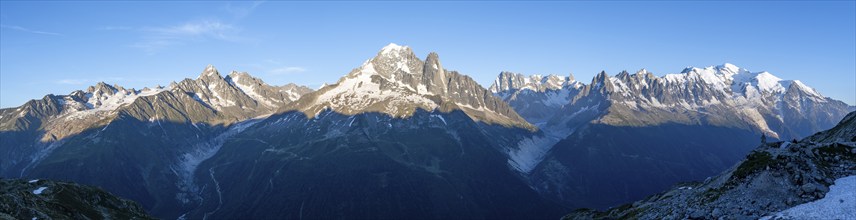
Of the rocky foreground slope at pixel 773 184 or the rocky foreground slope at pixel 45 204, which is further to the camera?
the rocky foreground slope at pixel 45 204

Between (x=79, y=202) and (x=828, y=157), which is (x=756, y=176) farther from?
(x=79, y=202)

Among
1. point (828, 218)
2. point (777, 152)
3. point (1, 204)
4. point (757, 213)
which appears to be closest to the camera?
point (828, 218)

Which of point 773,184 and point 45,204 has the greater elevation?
point 773,184

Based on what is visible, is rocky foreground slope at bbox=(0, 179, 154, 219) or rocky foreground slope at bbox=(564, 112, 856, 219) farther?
rocky foreground slope at bbox=(0, 179, 154, 219)

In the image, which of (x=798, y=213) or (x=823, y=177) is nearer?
(x=798, y=213)

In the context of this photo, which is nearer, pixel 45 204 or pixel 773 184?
pixel 773 184

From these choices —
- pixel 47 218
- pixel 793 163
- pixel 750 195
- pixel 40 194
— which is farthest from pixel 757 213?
pixel 40 194

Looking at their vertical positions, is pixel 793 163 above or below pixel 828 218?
above

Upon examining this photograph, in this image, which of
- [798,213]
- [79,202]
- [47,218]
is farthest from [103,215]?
[798,213]

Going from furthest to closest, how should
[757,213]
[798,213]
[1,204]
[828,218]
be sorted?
[1,204], [757,213], [798,213], [828,218]

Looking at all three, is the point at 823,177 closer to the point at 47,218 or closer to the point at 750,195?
the point at 750,195
